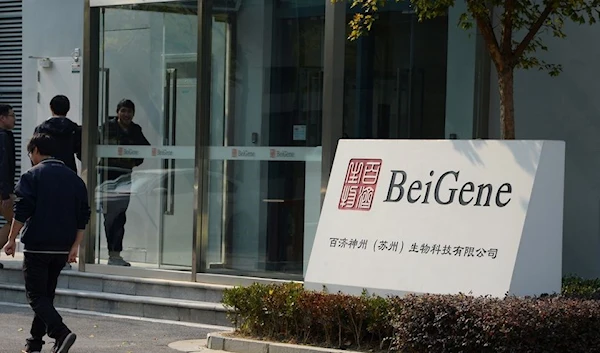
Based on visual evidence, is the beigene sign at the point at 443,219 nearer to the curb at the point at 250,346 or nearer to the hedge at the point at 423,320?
the hedge at the point at 423,320

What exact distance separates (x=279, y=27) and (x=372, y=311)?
14.0ft

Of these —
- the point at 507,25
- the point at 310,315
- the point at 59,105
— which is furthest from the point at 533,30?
the point at 59,105

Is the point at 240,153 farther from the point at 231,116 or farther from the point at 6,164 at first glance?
the point at 6,164

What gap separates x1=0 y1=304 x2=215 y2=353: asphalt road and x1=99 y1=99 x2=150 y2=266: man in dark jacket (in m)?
1.39

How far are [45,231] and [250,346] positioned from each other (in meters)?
2.04

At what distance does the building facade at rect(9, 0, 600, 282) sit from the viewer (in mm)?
12719

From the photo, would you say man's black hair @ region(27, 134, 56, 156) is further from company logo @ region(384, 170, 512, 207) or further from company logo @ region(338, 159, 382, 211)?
company logo @ region(384, 170, 512, 207)

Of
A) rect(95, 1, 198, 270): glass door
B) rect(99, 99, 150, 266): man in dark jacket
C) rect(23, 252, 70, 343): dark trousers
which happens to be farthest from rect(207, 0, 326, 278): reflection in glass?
rect(23, 252, 70, 343): dark trousers

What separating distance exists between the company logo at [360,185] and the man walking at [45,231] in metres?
2.40

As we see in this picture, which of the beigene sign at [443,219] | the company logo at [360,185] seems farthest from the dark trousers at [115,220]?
the company logo at [360,185]

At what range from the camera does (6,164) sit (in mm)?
14914

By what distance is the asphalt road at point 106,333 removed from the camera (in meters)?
11.1

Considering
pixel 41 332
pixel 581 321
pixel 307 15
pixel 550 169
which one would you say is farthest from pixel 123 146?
pixel 581 321

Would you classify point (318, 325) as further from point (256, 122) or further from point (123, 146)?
point (123, 146)
